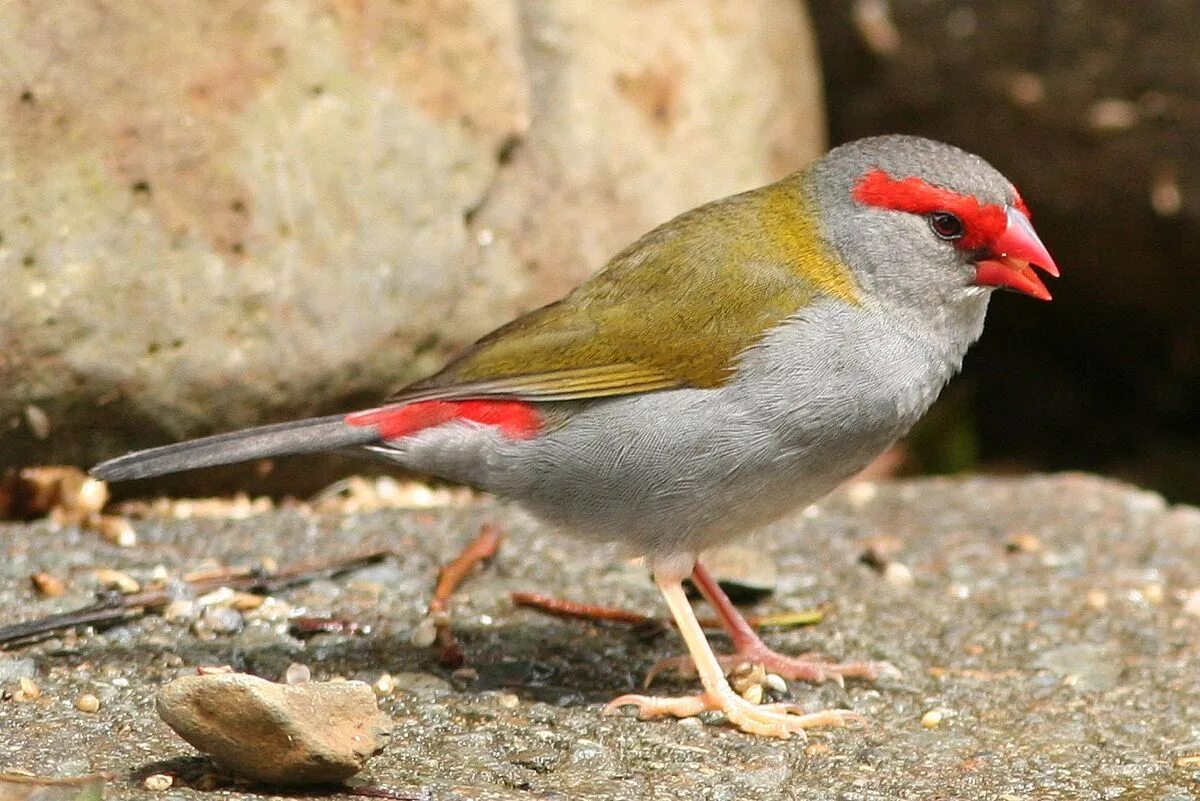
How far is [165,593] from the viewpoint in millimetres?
3945

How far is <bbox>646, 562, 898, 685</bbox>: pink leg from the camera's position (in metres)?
3.99

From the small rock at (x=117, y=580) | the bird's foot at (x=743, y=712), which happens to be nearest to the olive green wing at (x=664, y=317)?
the bird's foot at (x=743, y=712)

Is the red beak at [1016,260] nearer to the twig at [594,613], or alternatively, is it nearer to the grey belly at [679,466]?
the grey belly at [679,466]

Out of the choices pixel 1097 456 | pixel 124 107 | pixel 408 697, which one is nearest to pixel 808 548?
pixel 408 697

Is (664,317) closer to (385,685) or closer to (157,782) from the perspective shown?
(385,685)

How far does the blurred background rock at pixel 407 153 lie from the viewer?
436cm

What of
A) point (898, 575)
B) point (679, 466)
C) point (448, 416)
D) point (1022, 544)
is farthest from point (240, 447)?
point (1022, 544)

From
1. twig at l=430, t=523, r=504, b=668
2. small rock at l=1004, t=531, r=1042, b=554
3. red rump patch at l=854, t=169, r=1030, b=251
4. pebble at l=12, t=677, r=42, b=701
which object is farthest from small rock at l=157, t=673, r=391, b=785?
small rock at l=1004, t=531, r=1042, b=554

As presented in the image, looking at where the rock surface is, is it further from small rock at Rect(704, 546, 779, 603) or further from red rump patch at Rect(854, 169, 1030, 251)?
red rump patch at Rect(854, 169, 1030, 251)

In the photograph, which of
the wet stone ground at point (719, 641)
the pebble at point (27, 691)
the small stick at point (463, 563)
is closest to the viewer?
the wet stone ground at point (719, 641)

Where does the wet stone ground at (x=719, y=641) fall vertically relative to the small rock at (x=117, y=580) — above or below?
below

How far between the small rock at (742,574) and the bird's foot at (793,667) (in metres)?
0.43

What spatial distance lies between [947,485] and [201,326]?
2.91 meters

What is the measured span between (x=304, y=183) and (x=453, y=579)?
137 centimetres
